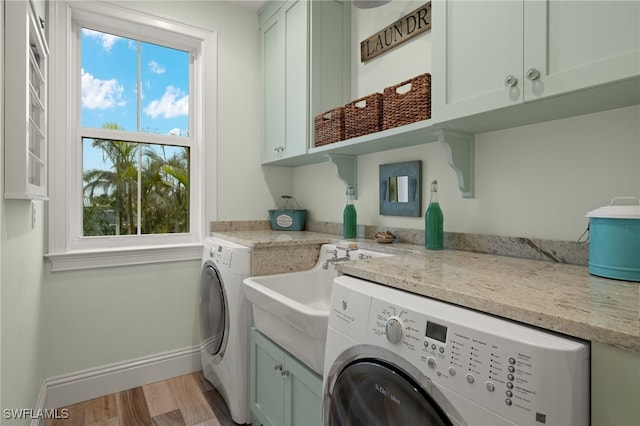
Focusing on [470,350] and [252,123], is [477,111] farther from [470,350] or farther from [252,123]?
[252,123]

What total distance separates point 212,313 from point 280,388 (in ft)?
2.62

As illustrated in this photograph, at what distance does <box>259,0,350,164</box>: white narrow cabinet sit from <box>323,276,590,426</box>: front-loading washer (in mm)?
1460

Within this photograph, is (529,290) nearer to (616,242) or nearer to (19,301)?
(616,242)

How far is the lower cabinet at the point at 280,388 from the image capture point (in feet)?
4.35

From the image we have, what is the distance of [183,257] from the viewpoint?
250cm

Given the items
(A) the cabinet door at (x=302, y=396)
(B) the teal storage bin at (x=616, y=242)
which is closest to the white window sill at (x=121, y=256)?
(A) the cabinet door at (x=302, y=396)

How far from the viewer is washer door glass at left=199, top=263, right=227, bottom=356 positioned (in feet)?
6.59

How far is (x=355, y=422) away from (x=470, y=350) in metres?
0.46

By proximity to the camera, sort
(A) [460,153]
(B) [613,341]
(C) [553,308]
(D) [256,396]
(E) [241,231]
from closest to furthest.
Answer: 1. (B) [613,341]
2. (C) [553,308]
3. (A) [460,153]
4. (D) [256,396]
5. (E) [241,231]

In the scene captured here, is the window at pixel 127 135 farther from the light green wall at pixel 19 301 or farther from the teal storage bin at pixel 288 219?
the teal storage bin at pixel 288 219

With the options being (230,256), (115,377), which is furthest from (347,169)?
(115,377)

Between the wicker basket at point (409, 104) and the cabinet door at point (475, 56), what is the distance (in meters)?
0.09

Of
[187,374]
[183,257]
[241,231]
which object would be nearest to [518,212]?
[241,231]

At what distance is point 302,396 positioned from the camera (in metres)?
1.38
